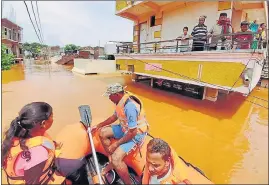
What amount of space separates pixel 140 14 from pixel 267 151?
9.54 metres

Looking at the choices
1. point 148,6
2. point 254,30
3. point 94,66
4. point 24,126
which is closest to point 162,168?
point 24,126

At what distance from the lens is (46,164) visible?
5.23ft

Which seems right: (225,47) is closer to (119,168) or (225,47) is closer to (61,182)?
(119,168)

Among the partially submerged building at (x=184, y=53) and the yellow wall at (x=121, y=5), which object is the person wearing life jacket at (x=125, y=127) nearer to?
the partially submerged building at (x=184, y=53)

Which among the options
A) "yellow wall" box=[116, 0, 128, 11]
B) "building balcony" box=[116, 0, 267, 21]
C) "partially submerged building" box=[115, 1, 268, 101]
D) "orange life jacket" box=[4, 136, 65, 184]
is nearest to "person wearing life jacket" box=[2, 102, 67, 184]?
"orange life jacket" box=[4, 136, 65, 184]

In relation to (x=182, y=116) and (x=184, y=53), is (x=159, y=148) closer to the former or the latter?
(x=182, y=116)

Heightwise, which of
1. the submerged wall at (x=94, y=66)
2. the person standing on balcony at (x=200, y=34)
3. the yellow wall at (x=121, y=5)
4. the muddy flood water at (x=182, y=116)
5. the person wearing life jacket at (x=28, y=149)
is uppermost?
the yellow wall at (x=121, y=5)

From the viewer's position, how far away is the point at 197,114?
201 inches

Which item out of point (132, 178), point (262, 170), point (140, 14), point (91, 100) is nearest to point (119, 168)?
point (132, 178)

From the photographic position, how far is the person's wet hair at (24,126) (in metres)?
1.51

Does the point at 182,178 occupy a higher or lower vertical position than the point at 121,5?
lower

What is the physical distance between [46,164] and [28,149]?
0.22m

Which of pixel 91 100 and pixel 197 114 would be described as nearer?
pixel 197 114

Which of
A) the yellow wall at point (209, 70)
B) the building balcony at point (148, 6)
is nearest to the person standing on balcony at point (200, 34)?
the yellow wall at point (209, 70)
